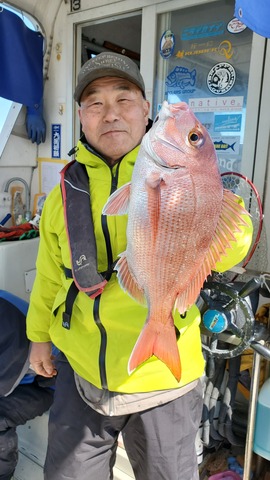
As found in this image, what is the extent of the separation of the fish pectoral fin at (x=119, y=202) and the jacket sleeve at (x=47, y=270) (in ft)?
1.89

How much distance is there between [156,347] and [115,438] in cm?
73

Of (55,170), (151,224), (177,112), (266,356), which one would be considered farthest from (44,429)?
(55,170)

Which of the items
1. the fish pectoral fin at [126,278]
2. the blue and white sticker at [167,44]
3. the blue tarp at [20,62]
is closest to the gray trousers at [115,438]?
the fish pectoral fin at [126,278]

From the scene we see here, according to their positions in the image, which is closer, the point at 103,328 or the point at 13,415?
the point at 103,328

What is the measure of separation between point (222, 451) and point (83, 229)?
7.45ft

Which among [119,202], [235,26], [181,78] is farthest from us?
[181,78]

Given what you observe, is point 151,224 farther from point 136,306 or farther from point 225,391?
point 225,391

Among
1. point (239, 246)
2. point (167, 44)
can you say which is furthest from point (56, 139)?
point (239, 246)

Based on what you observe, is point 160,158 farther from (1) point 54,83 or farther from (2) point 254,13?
(1) point 54,83

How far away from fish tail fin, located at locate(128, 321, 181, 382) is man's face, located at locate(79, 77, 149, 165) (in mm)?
726

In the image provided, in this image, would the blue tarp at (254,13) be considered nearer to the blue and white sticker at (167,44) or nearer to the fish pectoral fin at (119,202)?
the fish pectoral fin at (119,202)

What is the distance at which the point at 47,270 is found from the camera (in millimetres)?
1793

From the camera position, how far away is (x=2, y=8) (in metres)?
3.86

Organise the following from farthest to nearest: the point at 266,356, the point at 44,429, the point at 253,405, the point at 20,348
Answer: the point at 44,429
the point at 20,348
the point at 253,405
the point at 266,356
